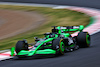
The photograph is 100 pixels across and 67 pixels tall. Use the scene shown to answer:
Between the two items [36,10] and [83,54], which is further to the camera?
[36,10]

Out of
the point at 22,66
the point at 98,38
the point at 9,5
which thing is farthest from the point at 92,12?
the point at 22,66

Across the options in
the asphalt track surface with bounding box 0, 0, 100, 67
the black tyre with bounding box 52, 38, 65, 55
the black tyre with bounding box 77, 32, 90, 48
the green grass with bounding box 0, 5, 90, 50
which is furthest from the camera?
the green grass with bounding box 0, 5, 90, 50

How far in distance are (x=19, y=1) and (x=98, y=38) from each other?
16.5 metres

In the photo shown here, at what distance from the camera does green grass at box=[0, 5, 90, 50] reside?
44.8 feet

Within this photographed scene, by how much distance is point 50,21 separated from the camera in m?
17.8

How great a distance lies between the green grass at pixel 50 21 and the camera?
13647 millimetres

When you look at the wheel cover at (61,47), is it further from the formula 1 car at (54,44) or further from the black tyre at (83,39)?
the black tyre at (83,39)

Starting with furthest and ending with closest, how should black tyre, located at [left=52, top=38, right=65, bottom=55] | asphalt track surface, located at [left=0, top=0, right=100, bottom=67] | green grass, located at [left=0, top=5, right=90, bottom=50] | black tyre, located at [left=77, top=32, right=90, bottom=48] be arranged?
1. green grass, located at [left=0, top=5, right=90, bottom=50]
2. black tyre, located at [left=77, top=32, right=90, bottom=48]
3. black tyre, located at [left=52, top=38, right=65, bottom=55]
4. asphalt track surface, located at [left=0, top=0, right=100, bottom=67]

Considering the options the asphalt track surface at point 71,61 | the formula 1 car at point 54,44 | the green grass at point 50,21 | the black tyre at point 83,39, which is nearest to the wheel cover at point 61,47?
the formula 1 car at point 54,44

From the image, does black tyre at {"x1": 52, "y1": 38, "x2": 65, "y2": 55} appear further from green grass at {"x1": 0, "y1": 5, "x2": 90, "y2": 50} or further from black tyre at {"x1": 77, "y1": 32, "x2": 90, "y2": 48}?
green grass at {"x1": 0, "y1": 5, "x2": 90, "y2": 50}

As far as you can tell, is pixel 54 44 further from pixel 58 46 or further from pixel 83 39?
pixel 83 39

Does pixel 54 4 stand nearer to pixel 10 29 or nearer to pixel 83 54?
pixel 10 29

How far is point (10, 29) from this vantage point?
1716cm

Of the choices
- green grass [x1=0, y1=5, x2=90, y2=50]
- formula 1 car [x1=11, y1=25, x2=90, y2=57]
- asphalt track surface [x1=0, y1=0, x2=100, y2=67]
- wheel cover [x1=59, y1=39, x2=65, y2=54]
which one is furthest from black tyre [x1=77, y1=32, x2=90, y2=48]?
green grass [x1=0, y1=5, x2=90, y2=50]
